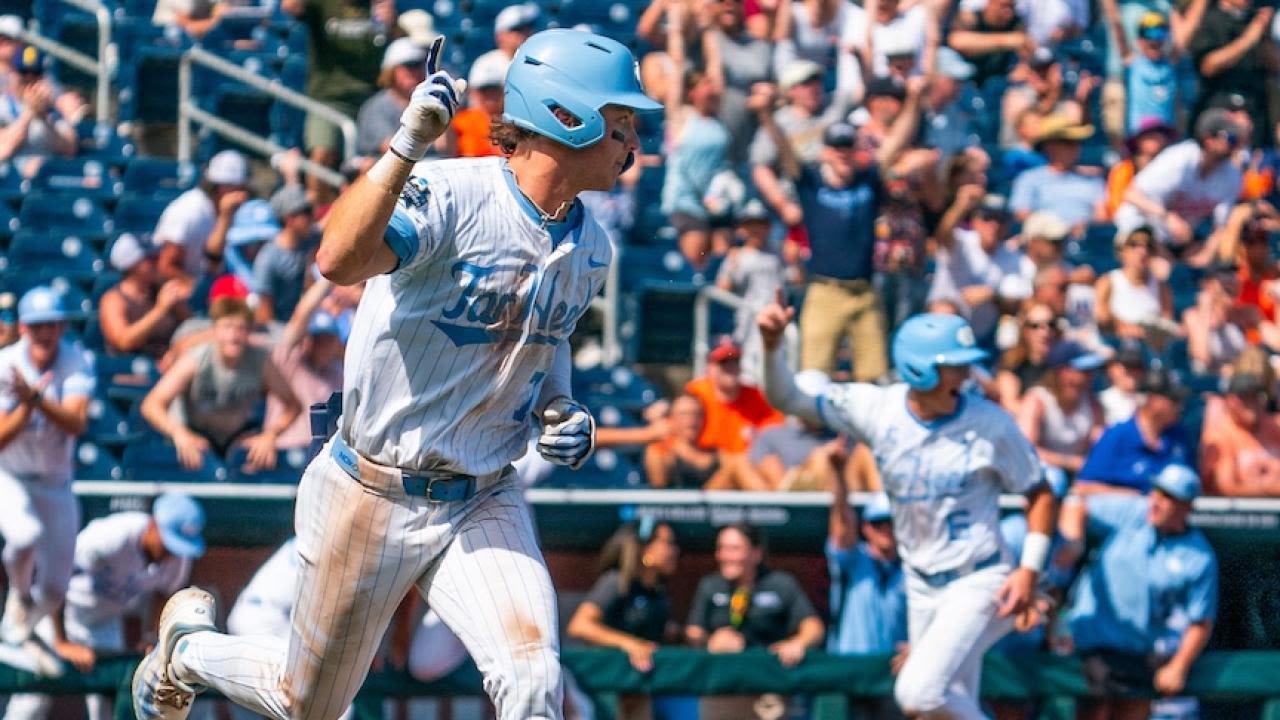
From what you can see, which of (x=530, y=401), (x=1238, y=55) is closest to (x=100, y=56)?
(x=1238, y=55)

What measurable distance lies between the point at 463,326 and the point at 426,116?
666mm

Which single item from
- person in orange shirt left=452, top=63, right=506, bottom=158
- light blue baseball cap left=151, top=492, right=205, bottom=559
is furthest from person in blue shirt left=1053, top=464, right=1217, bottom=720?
light blue baseball cap left=151, top=492, right=205, bottom=559

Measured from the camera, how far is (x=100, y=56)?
436 inches

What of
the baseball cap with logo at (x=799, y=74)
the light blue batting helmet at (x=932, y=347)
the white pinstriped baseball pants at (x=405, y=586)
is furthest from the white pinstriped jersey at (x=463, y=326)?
the baseball cap with logo at (x=799, y=74)

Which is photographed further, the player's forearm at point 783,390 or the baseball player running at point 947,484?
the baseball player running at point 947,484

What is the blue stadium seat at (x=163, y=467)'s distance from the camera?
8.27 metres

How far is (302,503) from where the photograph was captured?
496cm

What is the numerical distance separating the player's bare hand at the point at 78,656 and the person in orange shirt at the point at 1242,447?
4616mm

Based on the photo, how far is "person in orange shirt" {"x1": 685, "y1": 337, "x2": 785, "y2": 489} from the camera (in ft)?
29.2

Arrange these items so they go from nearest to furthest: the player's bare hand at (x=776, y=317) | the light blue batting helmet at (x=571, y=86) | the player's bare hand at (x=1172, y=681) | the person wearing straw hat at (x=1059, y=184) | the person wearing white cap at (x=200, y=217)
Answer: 1. the light blue batting helmet at (x=571, y=86)
2. the player's bare hand at (x=776, y=317)
3. the player's bare hand at (x=1172, y=681)
4. the person wearing white cap at (x=200, y=217)
5. the person wearing straw hat at (x=1059, y=184)

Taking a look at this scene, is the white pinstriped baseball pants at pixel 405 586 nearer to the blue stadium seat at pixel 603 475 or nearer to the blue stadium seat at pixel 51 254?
the blue stadium seat at pixel 603 475

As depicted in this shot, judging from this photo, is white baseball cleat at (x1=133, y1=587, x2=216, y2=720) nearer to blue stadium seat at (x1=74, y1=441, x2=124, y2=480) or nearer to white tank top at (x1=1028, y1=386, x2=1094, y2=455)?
blue stadium seat at (x1=74, y1=441, x2=124, y2=480)

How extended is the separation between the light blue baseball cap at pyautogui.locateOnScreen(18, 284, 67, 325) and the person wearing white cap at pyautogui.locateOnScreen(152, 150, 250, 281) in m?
1.09

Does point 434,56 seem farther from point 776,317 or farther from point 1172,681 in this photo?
point 1172,681
